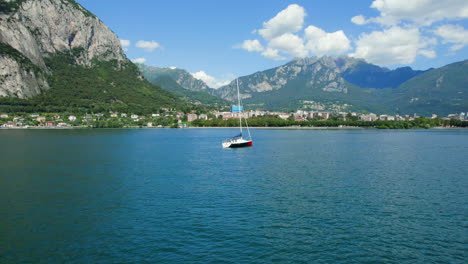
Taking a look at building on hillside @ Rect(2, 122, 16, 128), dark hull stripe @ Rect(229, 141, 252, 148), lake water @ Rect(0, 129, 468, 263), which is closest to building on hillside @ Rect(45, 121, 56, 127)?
building on hillside @ Rect(2, 122, 16, 128)

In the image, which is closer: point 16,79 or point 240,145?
point 240,145

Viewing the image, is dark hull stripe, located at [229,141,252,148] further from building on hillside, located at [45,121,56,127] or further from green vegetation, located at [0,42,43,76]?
green vegetation, located at [0,42,43,76]

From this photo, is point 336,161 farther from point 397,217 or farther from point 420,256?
point 420,256

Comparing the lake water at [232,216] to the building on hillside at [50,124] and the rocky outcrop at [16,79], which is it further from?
the rocky outcrop at [16,79]

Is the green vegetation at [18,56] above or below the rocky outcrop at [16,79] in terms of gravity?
above

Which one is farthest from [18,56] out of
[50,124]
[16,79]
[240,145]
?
[240,145]

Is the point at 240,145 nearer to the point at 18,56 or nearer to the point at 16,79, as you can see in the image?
the point at 16,79

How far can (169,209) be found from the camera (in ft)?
79.0

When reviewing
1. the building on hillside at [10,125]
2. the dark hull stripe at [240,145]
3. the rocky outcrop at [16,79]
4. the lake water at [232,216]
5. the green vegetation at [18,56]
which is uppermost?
the green vegetation at [18,56]

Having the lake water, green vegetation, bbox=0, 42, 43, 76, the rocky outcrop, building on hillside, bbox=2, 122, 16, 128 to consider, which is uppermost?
green vegetation, bbox=0, 42, 43, 76

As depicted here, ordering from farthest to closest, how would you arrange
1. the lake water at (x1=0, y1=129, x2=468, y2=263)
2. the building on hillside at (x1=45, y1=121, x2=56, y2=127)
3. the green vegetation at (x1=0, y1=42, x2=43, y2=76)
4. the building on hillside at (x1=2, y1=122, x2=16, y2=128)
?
the green vegetation at (x1=0, y1=42, x2=43, y2=76) < the building on hillside at (x1=45, y1=121, x2=56, y2=127) < the building on hillside at (x1=2, y1=122, x2=16, y2=128) < the lake water at (x1=0, y1=129, x2=468, y2=263)

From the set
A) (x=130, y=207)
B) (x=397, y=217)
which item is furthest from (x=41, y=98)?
(x=397, y=217)

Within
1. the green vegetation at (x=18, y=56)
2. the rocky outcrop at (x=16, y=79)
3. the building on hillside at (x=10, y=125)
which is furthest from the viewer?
the green vegetation at (x=18, y=56)

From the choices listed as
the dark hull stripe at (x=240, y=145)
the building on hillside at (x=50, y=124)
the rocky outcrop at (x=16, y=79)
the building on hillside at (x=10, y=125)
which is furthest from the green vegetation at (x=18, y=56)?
the dark hull stripe at (x=240, y=145)
